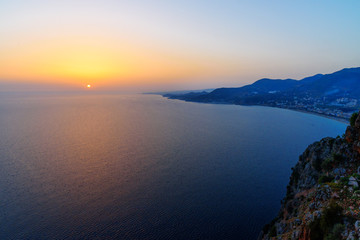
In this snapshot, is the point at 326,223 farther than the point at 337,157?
No

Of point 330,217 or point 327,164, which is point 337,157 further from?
point 330,217

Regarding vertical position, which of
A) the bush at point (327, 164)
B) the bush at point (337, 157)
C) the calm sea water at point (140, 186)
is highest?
the bush at point (337, 157)

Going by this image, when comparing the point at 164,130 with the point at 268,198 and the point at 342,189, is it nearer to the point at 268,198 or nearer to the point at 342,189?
the point at 268,198

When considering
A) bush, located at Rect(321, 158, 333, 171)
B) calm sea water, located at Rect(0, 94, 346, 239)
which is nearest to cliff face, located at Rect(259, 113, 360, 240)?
bush, located at Rect(321, 158, 333, 171)

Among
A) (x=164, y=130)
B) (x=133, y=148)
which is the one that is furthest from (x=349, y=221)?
(x=164, y=130)

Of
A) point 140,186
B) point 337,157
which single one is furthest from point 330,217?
point 140,186

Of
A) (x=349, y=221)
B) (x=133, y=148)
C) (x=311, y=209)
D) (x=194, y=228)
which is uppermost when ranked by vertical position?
(x=349, y=221)

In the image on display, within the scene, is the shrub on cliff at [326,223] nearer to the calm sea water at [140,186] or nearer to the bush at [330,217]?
the bush at [330,217]

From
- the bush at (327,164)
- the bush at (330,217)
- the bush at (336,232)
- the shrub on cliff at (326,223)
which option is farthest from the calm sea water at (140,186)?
the bush at (336,232)
